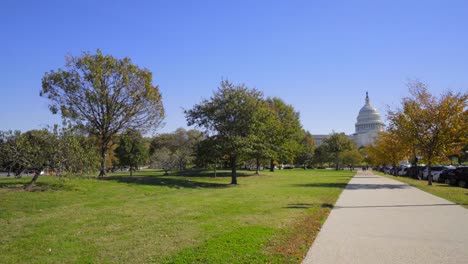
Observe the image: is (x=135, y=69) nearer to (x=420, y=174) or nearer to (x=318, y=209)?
(x=318, y=209)

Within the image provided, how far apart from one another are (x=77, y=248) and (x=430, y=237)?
26.1ft

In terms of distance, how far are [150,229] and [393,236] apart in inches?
237

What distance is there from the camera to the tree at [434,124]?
1041 inches

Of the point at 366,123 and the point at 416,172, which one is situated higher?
the point at 366,123

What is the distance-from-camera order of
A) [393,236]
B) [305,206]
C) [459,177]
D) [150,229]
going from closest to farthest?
1. [393,236]
2. [150,229]
3. [305,206]
4. [459,177]

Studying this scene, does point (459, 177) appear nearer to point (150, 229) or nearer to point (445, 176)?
point (445, 176)

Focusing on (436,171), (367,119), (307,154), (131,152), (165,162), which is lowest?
(436,171)

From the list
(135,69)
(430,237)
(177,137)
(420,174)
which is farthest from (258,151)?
(177,137)

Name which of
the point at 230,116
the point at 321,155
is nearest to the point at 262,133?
the point at 230,116

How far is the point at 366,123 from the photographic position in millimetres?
148875

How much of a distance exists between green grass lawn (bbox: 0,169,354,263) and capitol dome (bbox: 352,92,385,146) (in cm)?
13819

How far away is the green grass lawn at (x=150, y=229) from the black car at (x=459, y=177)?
53.3ft

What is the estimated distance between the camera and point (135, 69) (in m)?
27.2

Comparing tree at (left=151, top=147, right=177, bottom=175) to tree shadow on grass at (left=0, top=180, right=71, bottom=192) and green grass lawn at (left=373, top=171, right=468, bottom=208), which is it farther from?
green grass lawn at (left=373, top=171, right=468, bottom=208)
